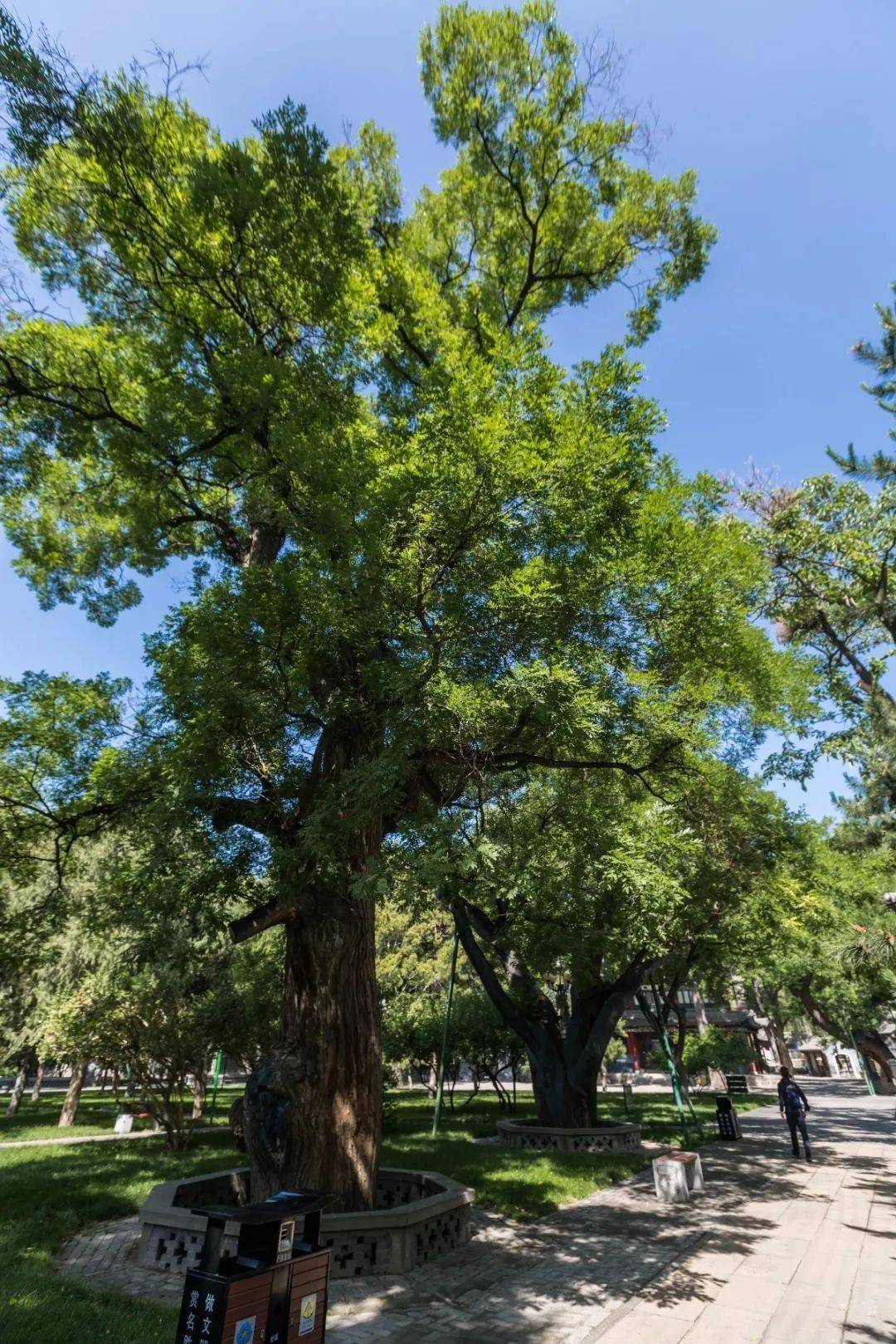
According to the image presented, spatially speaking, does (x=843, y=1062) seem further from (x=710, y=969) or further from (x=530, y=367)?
(x=530, y=367)

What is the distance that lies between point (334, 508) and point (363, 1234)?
8240mm

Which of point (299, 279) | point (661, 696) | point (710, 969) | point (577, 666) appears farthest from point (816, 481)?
point (710, 969)

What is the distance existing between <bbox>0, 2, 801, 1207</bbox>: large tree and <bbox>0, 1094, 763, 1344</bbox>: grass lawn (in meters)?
2.54

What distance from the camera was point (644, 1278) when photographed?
733 cm

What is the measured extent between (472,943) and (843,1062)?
179 feet

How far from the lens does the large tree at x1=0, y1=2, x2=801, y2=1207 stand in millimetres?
8062

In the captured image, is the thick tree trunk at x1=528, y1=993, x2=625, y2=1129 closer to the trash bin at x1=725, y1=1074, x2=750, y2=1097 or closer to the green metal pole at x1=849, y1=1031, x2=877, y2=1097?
the trash bin at x1=725, y1=1074, x2=750, y2=1097

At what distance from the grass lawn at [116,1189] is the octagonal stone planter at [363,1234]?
1.12 metres

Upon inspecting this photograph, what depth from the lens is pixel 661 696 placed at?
995 cm

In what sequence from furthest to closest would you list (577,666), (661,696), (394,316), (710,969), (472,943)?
(710,969), (472,943), (394,316), (661,696), (577,666)

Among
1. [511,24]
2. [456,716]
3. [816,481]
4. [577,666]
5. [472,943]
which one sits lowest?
[472,943]

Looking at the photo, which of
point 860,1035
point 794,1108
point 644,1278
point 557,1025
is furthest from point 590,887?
point 860,1035

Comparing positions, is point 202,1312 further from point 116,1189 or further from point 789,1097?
point 789,1097

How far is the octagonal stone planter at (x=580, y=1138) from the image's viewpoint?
16.1 metres
